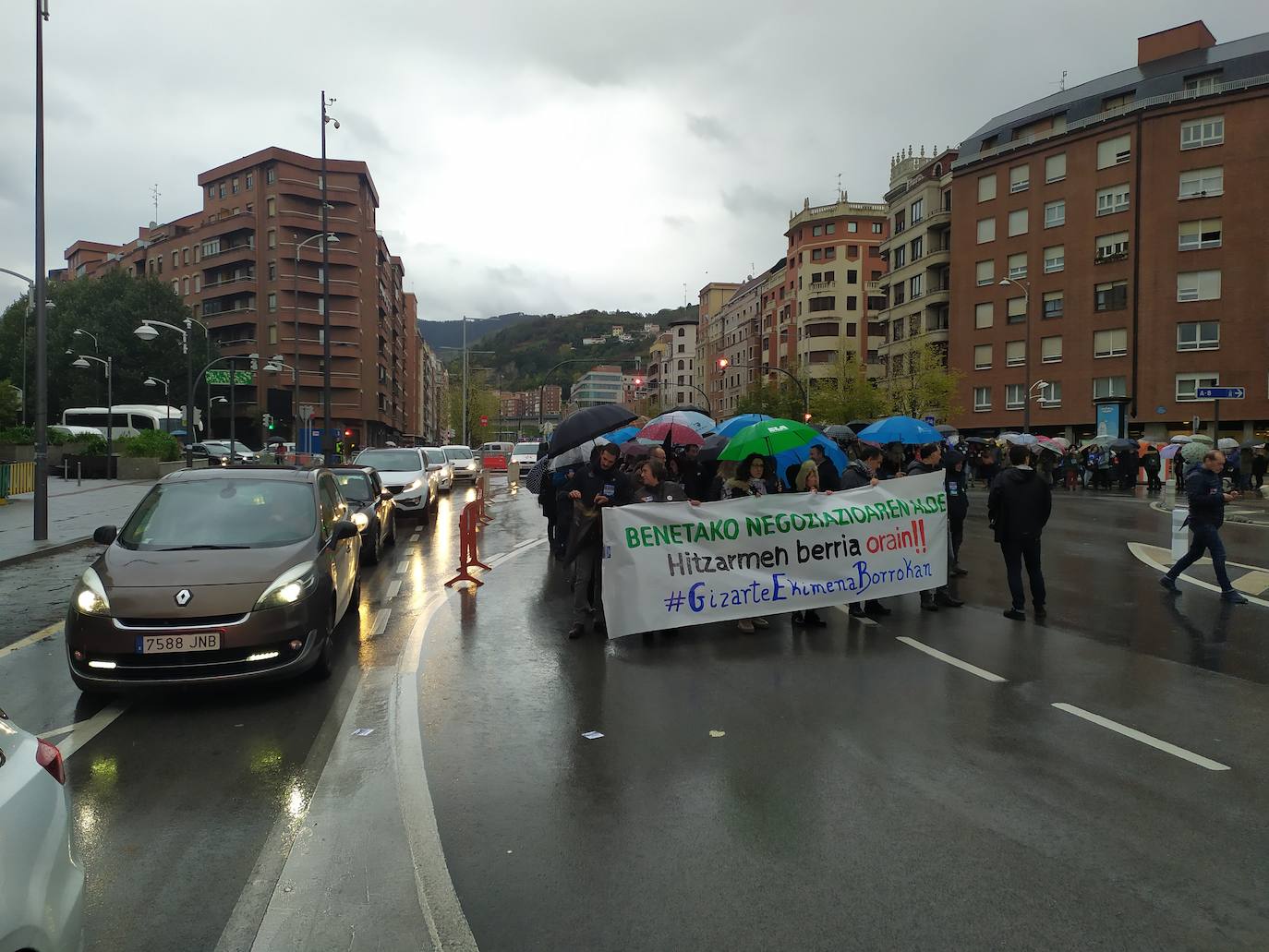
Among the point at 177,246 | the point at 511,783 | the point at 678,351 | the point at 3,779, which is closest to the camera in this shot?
the point at 3,779

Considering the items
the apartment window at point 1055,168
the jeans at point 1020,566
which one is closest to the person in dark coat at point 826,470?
the jeans at point 1020,566

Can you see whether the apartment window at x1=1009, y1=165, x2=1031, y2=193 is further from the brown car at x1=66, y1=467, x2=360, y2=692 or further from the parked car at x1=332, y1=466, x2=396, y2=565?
the brown car at x1=66, y1=467, x2=360, y2=692

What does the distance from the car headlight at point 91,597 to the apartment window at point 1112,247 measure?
2108 inches

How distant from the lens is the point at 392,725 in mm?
5777

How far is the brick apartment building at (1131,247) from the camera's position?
4525 centimetres

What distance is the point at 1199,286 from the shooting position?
46375mm

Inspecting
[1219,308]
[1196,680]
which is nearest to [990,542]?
[1196,680]

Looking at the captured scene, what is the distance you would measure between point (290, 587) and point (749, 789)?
12.0 feet

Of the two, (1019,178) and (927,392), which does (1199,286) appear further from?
(927,392)

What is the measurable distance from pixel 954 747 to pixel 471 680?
11.7ft

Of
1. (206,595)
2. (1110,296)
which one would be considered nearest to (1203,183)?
(1110,296)

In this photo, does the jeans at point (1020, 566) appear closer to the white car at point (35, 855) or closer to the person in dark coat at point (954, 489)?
the person in dark coat at point (954, 489)

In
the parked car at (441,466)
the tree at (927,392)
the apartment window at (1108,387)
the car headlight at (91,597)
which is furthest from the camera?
the tree at (927,392)

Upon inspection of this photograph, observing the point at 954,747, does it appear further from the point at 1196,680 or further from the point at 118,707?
the point at 118,707
